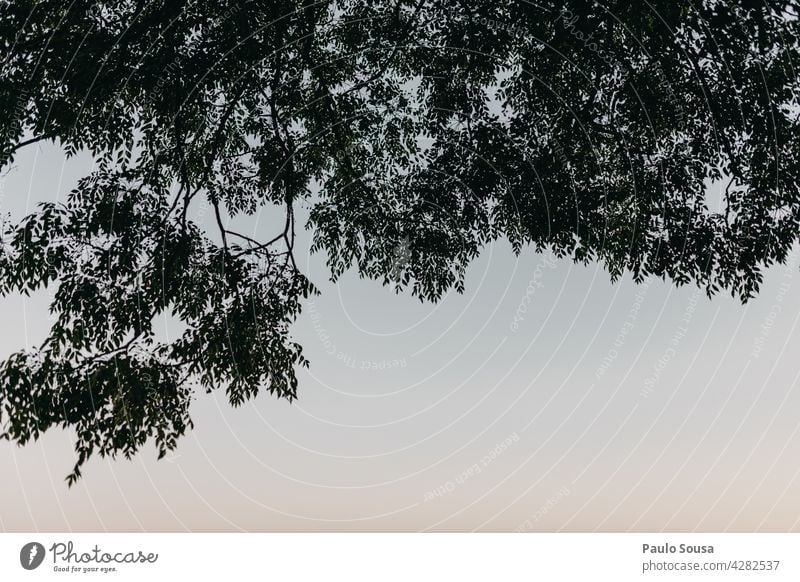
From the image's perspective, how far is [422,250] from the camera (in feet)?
32.0

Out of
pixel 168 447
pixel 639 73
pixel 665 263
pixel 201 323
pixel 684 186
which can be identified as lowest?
pixel 168 447

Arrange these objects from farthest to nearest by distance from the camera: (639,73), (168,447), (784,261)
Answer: (639,73) < (784,261) < (168,447)

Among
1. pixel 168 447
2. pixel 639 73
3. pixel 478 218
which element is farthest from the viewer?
pixel 478 218

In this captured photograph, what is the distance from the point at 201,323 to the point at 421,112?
4.19 m

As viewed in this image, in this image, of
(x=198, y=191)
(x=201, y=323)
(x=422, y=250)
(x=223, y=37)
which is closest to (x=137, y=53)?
(x=223, y=37)

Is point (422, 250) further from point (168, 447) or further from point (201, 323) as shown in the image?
point (168, 447)

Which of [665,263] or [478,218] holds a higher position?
[478,218]
